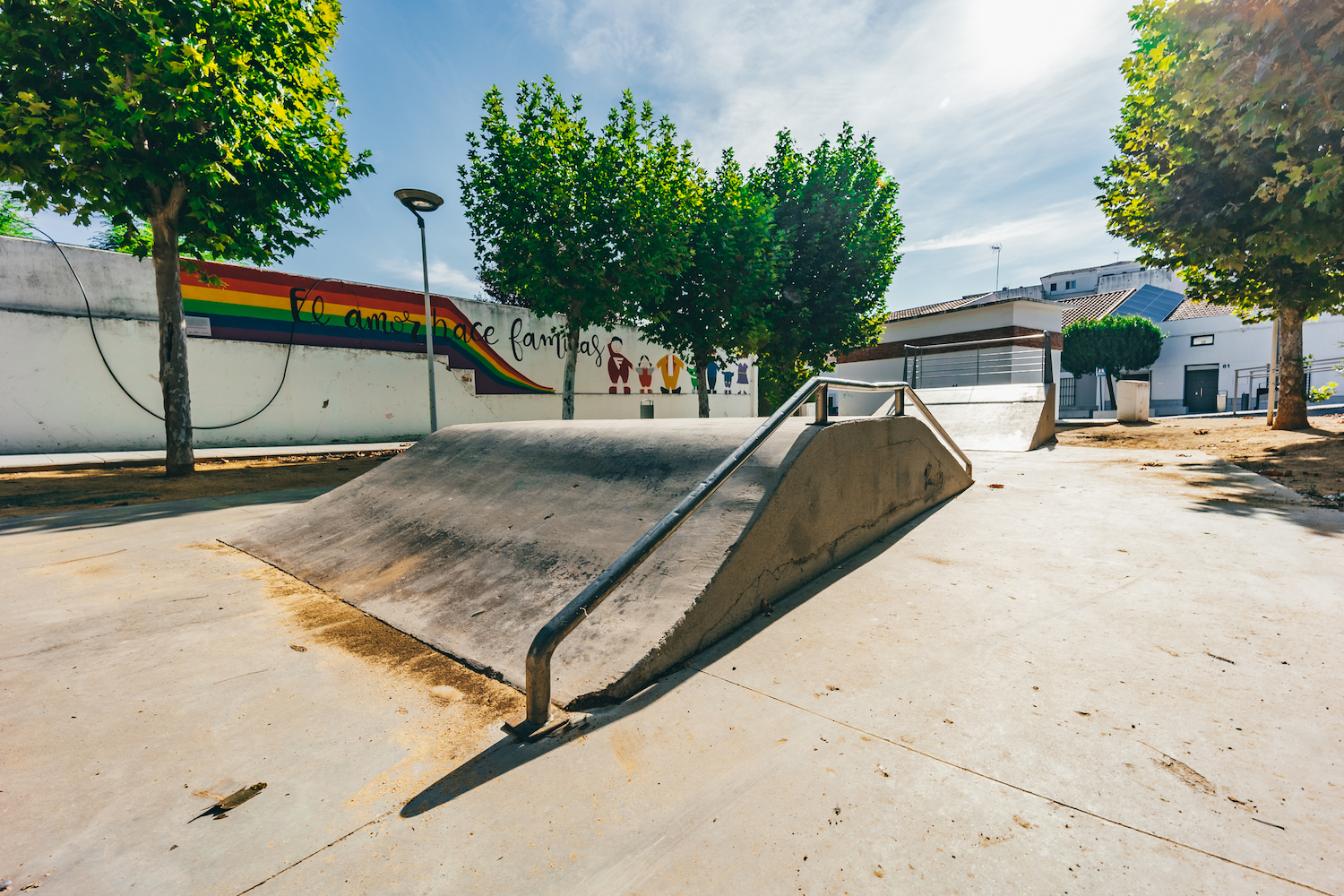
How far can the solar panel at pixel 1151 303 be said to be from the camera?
36.5 metres

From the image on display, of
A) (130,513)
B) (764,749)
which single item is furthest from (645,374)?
(764,749)

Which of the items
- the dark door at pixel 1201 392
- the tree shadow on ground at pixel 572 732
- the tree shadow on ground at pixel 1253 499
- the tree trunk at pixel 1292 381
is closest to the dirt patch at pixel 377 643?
the tree shadow on ground at pixel 572 732

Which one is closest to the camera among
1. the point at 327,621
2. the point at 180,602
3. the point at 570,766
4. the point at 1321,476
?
the point at 570,766

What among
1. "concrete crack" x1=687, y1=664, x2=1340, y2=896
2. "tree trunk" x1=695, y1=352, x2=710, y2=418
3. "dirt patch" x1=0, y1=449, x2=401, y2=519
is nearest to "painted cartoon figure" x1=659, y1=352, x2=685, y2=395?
"tree trunk" x1=695, y1=352, x2=710, y2=418

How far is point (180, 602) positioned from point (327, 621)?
1130 mm

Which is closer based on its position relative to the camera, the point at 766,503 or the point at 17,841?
the point at 17,841

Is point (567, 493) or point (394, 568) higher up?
point (567, 493)

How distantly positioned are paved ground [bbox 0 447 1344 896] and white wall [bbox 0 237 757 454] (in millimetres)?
12725

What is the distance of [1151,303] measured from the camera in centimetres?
3725

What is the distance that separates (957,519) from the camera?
15.4ft

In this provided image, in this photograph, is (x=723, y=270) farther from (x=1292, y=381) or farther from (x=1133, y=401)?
(x=1292, y=381)

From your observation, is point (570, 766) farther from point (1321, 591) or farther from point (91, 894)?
point (1321, 591)

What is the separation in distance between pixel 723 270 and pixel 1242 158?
33.3 feet

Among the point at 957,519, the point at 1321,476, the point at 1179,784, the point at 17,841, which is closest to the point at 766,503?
the point at 1179,784
